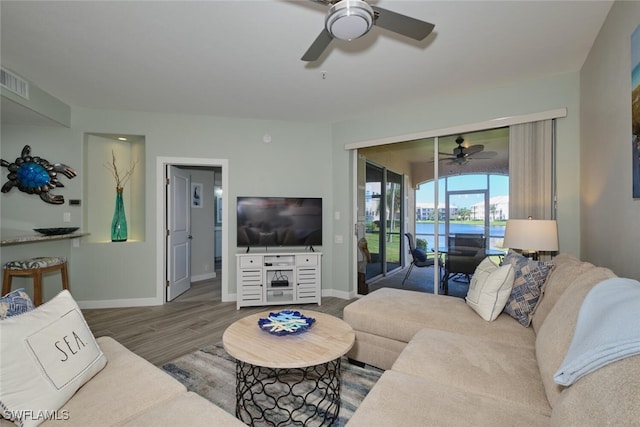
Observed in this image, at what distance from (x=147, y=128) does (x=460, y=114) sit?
160 inches

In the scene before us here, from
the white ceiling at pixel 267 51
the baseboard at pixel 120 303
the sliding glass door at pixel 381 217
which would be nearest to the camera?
the white ceiling at pixel 267 51

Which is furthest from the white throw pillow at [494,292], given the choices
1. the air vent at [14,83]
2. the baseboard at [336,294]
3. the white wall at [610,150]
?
the air vent at [14,83]

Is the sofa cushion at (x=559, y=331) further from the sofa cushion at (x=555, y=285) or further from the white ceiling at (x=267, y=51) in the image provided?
the white ceiling at (x=267, y=51)

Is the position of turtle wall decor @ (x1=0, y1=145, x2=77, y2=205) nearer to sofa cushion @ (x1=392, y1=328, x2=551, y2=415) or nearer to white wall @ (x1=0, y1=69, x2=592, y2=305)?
white wall @ (x1=0, y1=69, x2=592, y2=305)

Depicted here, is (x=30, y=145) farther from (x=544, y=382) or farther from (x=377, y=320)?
(x=544, y=382)

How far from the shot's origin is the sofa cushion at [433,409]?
1084mm

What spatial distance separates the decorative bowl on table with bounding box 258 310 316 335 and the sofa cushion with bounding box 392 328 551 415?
0.61 metres

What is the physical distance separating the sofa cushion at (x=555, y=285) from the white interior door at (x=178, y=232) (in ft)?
13.8

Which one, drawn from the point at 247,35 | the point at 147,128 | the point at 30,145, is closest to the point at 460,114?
the point at 247,35

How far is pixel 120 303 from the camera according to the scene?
3873 millimetres

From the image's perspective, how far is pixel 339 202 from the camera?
14.4ft

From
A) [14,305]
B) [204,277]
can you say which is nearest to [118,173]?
[204,277]

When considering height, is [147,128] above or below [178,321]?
above

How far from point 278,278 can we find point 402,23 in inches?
132
